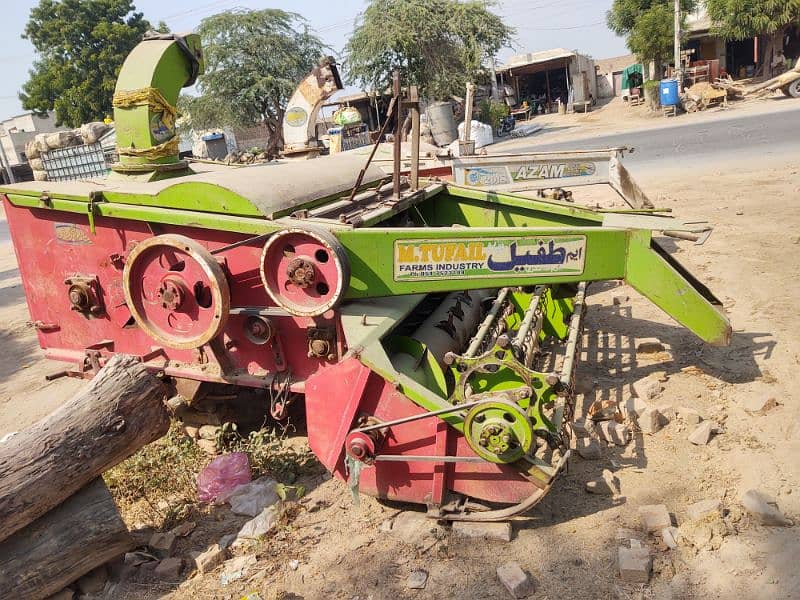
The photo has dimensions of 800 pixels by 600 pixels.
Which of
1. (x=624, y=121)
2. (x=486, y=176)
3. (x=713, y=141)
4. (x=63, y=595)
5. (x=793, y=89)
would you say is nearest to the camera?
(x=63, y=595)

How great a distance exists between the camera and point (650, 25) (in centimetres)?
2577

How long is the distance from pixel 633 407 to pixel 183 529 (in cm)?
269

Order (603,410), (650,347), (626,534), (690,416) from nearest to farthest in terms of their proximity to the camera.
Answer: (626,534) → (690,416) → (603,410) → (650,347)

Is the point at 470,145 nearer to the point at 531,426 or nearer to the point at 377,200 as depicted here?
the point at 377,200

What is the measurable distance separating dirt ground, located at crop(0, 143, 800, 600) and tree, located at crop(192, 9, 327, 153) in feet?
67.9

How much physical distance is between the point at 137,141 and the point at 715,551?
4.20 metres

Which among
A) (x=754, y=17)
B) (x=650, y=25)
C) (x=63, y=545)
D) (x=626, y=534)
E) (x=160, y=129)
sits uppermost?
(x=650, y=25)

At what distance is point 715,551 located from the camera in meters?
2.72

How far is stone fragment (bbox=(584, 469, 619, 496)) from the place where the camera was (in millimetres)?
3215

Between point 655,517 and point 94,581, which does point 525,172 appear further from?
point 94,581

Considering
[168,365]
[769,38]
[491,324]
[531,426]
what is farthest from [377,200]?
[769,38]

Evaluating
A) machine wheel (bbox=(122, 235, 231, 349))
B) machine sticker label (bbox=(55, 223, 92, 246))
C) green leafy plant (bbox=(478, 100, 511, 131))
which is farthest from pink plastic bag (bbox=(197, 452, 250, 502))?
green leafy plant (bbox=(478, 100, 511, 131))

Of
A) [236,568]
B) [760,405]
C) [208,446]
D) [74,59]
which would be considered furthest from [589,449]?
[74,59]

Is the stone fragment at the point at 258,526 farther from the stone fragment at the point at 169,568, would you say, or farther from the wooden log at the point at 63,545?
the wooden log at the point at 63,545
